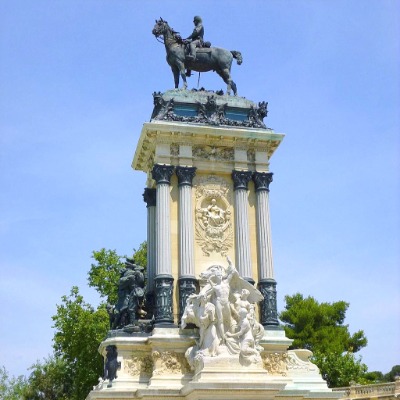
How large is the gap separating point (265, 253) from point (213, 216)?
177cm

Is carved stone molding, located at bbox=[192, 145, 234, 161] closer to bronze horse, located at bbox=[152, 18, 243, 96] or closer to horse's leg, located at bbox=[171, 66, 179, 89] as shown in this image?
bronze horse, located at bbox=[152, 18, 243, 96]

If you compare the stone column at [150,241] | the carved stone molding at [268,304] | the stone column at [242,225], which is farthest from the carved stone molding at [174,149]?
the carved stone molding at [268,304]

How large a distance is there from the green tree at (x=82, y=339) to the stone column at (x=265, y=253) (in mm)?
13156

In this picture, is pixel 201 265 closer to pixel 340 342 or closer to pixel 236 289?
pixel 236 289

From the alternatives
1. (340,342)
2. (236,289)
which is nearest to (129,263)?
(236,289)

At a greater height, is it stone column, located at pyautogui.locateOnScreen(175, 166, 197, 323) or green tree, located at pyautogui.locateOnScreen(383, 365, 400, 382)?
green tree, located at pyautogui.locateOnScreen(383, 365, 400, 382)

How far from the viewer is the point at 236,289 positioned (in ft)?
59.3

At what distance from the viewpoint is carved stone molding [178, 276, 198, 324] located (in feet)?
59.7

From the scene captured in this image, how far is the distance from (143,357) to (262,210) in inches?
208

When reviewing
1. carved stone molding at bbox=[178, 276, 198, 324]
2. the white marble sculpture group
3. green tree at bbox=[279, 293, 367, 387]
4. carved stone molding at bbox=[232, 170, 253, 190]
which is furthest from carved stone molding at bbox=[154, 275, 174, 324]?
green tree at bbox=[279, 293, 367, 387]

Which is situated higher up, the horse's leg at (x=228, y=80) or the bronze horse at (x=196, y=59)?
the bronze horse at (x=196, y=59)

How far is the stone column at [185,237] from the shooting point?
60.1 feet

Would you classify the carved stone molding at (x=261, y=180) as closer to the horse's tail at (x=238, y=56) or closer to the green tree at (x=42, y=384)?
the horse's tail at (x=238, y=56)

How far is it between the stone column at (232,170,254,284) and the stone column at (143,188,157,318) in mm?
2609
